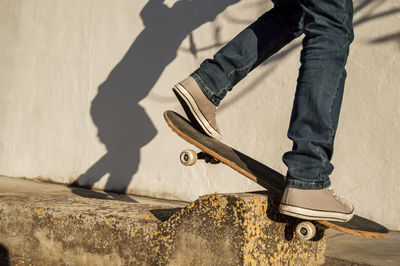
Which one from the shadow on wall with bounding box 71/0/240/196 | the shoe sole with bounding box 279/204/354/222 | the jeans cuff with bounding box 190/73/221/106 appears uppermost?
the shadow on wall with bounding box 71/0/240/196

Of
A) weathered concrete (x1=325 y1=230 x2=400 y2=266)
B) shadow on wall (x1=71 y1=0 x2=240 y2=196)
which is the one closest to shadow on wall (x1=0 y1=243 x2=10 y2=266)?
weathered concrete (x1=325 y1=230 x2=400 y2=266)

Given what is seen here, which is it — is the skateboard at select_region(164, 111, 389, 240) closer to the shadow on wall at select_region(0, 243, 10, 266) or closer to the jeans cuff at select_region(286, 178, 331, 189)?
the jeans cuff at select_region(286, 178, 331, 189)

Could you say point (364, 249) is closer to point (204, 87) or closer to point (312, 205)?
point (312, 205)

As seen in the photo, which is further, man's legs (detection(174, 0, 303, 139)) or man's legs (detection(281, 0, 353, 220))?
man's legs (detection(174, 0, 303, 139))

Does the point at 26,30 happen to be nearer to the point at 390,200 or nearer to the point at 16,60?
the point at 16,60

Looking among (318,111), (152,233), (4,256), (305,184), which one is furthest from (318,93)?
(4,256)

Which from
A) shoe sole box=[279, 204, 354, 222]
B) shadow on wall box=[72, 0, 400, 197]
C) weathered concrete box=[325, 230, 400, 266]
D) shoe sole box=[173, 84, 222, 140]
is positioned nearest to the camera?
shoe sole box=[279, 204, 354, 222]

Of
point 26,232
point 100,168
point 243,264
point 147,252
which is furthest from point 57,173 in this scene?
point 243,264

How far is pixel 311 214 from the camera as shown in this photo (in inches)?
60.0

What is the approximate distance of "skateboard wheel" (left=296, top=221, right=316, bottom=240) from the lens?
1569mm

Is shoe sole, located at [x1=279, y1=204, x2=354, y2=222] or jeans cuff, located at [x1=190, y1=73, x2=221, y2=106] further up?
jeans cuff, located at [x1=190, y1=73, x2=221, y2=106]

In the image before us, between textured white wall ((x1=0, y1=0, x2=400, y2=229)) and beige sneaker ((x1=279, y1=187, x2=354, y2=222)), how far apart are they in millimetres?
1528

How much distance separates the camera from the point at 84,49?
466cm

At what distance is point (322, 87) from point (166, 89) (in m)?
2.58
